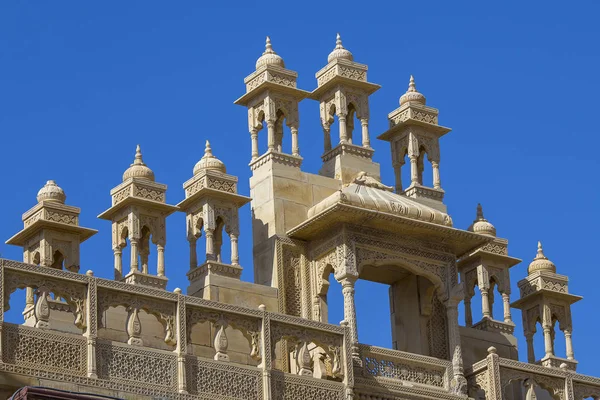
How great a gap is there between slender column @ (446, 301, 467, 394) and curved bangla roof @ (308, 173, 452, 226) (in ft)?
5.94

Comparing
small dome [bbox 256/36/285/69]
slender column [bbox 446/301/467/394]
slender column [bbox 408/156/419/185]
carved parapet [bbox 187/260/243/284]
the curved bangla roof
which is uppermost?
small dome [bbox 256/36/285/69]

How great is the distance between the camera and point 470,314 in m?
49.6

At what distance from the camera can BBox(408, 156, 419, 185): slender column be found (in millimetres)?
47938

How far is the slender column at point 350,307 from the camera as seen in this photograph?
43000 millimetres

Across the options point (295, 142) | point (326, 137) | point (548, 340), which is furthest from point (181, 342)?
point (548, 340)

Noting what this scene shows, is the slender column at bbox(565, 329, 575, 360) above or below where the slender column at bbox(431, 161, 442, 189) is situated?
below

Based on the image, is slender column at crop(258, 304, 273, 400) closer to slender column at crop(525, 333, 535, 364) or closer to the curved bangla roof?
the curved bangla roof

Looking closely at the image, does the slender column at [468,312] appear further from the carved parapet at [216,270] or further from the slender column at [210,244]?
the slender column at [210,244]

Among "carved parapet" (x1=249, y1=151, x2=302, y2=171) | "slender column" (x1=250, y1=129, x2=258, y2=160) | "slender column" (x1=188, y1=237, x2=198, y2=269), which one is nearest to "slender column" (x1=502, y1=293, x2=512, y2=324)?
"carved parapet" (x1=249, y1=151, x2=302, y2=171)

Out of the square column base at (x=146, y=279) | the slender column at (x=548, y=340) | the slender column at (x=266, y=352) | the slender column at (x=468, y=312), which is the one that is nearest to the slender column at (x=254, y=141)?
the square column base at (x=146, y=279)

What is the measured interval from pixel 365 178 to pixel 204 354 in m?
5.81

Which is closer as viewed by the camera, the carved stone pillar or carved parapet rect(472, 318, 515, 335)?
the carved stone pillar

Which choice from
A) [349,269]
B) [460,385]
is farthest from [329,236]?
[460,385]

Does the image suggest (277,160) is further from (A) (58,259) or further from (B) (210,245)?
(A) (58,259)
